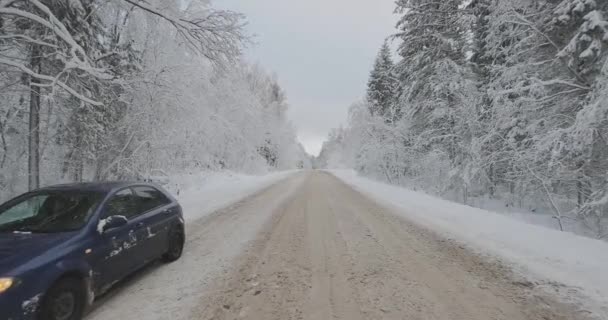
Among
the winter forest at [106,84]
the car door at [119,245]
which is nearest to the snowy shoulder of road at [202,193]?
the winter forest at [106,84]

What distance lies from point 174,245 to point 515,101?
9.99 m

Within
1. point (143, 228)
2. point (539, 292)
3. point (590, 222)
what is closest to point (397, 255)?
point (539, 292)

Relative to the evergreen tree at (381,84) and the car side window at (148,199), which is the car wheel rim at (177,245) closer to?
the car side window at (148,199)

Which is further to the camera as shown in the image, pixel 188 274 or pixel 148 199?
pixel 148 199

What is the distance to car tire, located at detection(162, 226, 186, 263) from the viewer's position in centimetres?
551

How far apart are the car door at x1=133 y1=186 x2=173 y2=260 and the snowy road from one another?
1.30 ft

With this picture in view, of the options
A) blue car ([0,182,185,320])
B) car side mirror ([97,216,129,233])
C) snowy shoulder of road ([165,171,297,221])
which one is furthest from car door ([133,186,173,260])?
snowy shoulder of road ([165,171,297,221])

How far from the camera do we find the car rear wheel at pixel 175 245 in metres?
5.51

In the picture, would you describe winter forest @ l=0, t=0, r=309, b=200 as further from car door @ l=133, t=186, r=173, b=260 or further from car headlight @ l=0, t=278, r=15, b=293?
car headlight @ l=0, t=278, r=15, b=293

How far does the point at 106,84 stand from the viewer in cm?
945

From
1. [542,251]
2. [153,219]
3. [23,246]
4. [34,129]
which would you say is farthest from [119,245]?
[542,251]

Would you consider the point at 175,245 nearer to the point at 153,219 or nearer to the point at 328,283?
the point at 153,219

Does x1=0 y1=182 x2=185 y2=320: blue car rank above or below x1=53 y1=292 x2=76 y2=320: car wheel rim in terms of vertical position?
above

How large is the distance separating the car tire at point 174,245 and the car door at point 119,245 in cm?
89
